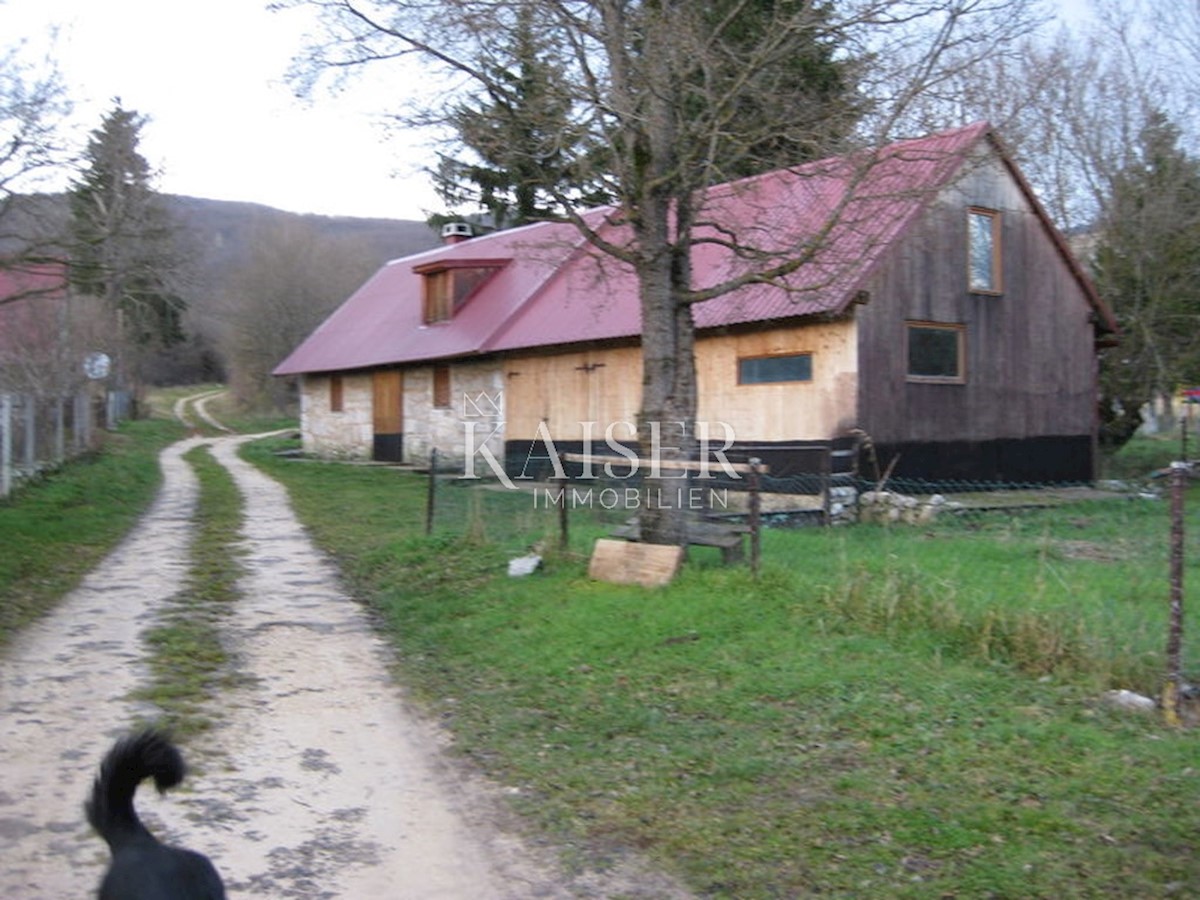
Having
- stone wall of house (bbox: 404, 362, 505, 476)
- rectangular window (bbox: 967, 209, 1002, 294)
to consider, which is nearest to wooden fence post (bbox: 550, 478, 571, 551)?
rectangular window (bbox: 967, 209, 1002, 294)

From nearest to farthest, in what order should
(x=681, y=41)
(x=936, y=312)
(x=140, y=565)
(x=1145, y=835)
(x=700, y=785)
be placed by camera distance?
1. (x=1145, y=835)
2. (x=700, y=785)
3. (x=681, y=41)
4. (x=140, y=565)
5. (x=936, y=312)

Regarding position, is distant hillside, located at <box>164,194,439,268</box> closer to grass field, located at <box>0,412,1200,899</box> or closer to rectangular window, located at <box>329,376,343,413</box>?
rectangular window, located at <box>329,376,343,413</box>

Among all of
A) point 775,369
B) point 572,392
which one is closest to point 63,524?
point 572,392

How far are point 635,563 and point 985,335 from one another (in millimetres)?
13037

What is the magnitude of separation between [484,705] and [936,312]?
47.9 ft

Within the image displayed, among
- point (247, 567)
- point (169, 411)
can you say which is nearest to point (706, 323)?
point (247, 567)

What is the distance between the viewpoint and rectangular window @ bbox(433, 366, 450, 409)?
1123 inches

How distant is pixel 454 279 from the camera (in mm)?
29359

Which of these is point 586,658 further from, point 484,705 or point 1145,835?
point 1145,835

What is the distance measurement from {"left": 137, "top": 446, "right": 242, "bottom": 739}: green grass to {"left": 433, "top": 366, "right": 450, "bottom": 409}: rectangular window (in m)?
12.4

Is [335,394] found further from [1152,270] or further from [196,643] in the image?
[196,643]

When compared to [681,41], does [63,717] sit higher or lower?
lower

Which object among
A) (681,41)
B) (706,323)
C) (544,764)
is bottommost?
(544,764)

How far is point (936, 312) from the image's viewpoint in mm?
19969
